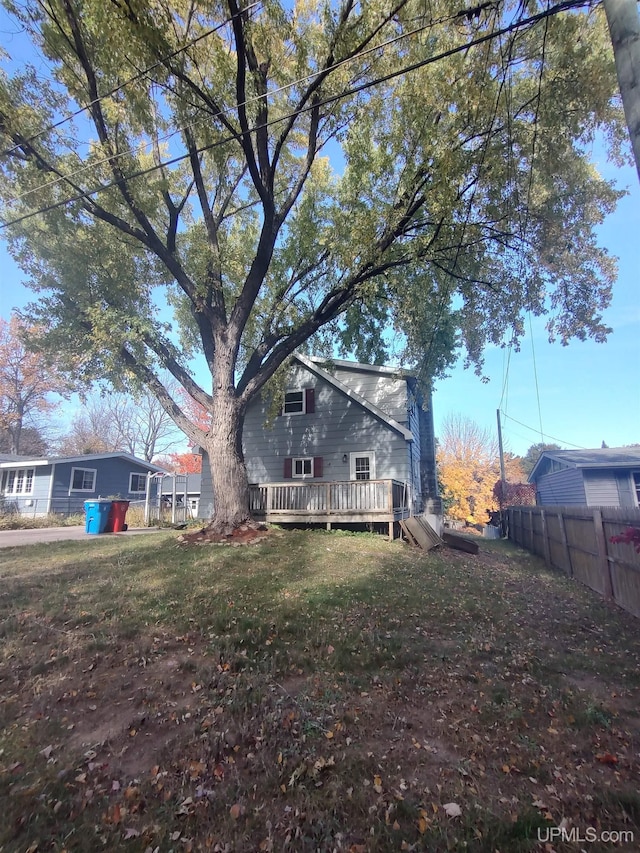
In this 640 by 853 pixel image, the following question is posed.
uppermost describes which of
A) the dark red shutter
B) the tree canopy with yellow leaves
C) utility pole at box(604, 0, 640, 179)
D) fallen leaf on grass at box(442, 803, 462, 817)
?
the tree canopy with yellow leaves

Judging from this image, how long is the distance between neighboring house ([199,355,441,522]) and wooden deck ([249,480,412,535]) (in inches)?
10.1

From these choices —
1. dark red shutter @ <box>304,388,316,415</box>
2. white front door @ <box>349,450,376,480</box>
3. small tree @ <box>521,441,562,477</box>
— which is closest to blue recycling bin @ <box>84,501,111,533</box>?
dark red shutter @ <box>304,388,316,415</box>

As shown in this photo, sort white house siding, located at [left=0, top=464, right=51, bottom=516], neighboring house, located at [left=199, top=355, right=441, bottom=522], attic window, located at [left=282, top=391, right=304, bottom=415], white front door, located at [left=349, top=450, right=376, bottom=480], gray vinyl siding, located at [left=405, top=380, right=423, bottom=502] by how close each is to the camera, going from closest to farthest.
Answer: neighboring house, located at [left=199, top=355, right=441, bottom=522] < white front door, located at [left=349, top=450, right=376, bottom=480] < gray vinyl siding, located at [left=405, top=380, right=423, bottom=502] < attic window, located at [left=282, top=391, right=304, bottom=415] < white house siding, located at [left=0, top=464, right=51, bottom=516]

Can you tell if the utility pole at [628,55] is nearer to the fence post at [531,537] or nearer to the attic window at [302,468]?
the fence post at [531,537]

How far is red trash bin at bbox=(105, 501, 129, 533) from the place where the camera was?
45.6ft

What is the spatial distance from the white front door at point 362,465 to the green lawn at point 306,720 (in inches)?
341

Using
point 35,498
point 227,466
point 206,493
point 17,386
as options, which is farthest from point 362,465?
point 17,386

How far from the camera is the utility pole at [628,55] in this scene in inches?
101

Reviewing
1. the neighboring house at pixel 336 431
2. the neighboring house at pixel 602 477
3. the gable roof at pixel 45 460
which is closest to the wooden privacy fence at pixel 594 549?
the neighboring house at pixel 336 431

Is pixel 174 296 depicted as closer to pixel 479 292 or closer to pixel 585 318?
pixel 479 292

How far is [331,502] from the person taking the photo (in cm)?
1266

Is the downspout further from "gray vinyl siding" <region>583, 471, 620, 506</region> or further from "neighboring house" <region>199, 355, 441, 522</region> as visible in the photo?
"gray vinyl siding" <region>583, 471, 620, 506</region>

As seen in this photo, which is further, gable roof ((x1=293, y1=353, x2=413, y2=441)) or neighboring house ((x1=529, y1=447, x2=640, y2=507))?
neighboring house ((x1=529, y1=447, x2=640, y2=507))

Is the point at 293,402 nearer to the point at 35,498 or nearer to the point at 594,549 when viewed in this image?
the point at 594,549
